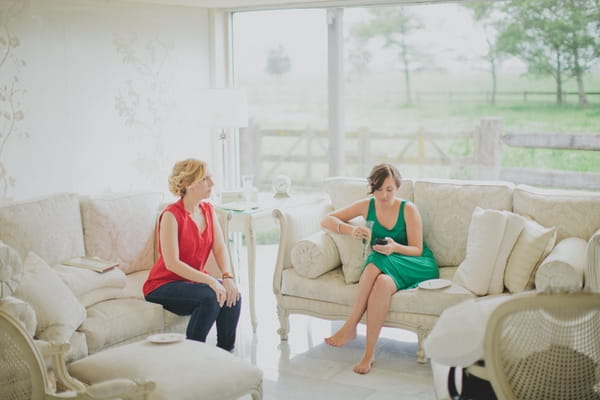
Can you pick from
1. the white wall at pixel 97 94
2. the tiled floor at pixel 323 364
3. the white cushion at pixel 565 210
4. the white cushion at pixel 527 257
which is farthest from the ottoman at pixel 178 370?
the white cushion at pixel 565 210

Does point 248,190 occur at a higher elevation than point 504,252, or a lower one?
higher

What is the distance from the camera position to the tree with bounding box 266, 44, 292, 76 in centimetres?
636

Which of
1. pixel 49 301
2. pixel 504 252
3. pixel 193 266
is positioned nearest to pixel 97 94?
pixel 193 266

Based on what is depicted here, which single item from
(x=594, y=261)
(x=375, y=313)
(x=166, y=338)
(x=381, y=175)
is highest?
(x=381, y=175)

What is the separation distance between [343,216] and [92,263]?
56.9 inches

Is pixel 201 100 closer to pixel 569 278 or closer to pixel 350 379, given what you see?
pixel 350 379

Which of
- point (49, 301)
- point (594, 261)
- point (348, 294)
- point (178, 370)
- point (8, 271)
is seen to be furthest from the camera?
point (348, 294)

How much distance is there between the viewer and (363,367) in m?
3.91

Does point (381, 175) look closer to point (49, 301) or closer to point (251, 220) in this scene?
point (251, 220)

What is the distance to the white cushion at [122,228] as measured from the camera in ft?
13.7

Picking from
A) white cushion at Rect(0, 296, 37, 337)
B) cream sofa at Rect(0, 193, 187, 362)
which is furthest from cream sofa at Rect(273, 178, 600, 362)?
white cushion at Rect(0, 296, 37, 337)

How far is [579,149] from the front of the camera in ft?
17.2

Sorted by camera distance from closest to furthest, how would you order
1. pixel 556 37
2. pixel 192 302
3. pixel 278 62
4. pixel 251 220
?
pixel 192 302 < pixel 251 220 < pixel 556 37 < pixel 278 62

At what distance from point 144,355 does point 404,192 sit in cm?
209
